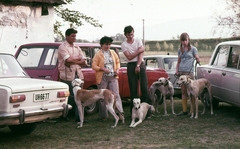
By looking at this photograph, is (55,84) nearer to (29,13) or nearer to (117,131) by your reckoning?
(117,131)

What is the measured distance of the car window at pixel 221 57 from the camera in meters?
10.9

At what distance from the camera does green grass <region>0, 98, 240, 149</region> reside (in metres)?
7.73

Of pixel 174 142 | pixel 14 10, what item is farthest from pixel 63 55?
pixel 14 10

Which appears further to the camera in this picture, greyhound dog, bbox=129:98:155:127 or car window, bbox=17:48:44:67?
car window, bbox=17:48:44:67

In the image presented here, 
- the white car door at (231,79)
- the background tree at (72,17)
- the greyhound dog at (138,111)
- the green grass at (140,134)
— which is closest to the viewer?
the green grass at (140,134)

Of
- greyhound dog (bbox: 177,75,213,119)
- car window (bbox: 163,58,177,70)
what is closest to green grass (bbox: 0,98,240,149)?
greyhound dog (bbox: 177,75,213,119)

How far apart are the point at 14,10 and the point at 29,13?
0.74 meters

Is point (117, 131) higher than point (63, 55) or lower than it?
lower

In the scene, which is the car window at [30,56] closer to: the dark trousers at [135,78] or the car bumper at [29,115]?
the dark trousers at [135,78]

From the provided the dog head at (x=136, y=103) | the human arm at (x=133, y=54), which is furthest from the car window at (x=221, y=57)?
the dog head at (x=136, y=103)

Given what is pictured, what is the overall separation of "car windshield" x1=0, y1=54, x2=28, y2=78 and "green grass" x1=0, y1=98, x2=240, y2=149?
1189 mm

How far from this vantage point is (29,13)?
17312mm

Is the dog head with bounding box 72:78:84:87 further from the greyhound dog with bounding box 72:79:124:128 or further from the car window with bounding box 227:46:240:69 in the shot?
the car window with bounding box 227:46:240:69

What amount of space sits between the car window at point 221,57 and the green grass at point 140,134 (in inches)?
50.7
